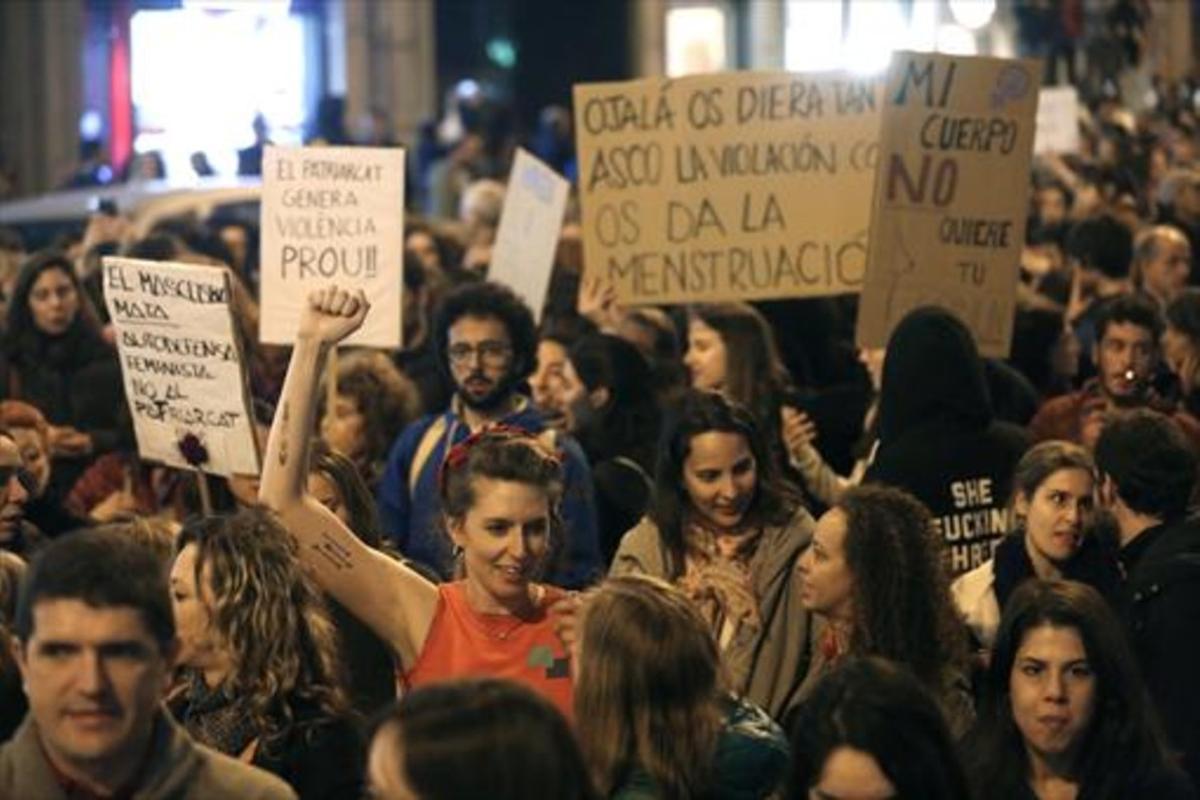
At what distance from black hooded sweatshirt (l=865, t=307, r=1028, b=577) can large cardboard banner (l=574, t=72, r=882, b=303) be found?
3.29m

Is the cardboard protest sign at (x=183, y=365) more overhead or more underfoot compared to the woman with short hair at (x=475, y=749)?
more underfoot

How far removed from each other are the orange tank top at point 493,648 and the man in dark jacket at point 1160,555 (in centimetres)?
149

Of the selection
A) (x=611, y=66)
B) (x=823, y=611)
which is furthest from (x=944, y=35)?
(x=823, y=611)

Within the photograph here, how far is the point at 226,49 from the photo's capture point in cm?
3753

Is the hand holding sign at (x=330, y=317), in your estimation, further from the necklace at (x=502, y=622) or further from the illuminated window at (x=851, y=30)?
the illuminated window at (x=851, y=30)

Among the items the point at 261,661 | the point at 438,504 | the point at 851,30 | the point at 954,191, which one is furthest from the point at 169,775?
the point at 851,30

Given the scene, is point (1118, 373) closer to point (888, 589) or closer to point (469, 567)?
point (888, 589)

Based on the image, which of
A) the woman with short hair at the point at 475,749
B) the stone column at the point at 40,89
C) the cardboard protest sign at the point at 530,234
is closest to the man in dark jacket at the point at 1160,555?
the woman with short hair at the point at 475,749

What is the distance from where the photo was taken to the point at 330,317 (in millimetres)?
8500

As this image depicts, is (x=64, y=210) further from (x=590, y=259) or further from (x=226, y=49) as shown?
(x=226, y=49)

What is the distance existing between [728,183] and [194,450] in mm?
4060

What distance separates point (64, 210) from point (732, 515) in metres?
15.2

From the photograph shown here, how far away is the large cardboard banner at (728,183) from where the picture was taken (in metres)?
13.7

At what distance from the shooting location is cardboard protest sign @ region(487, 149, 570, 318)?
574 inches
